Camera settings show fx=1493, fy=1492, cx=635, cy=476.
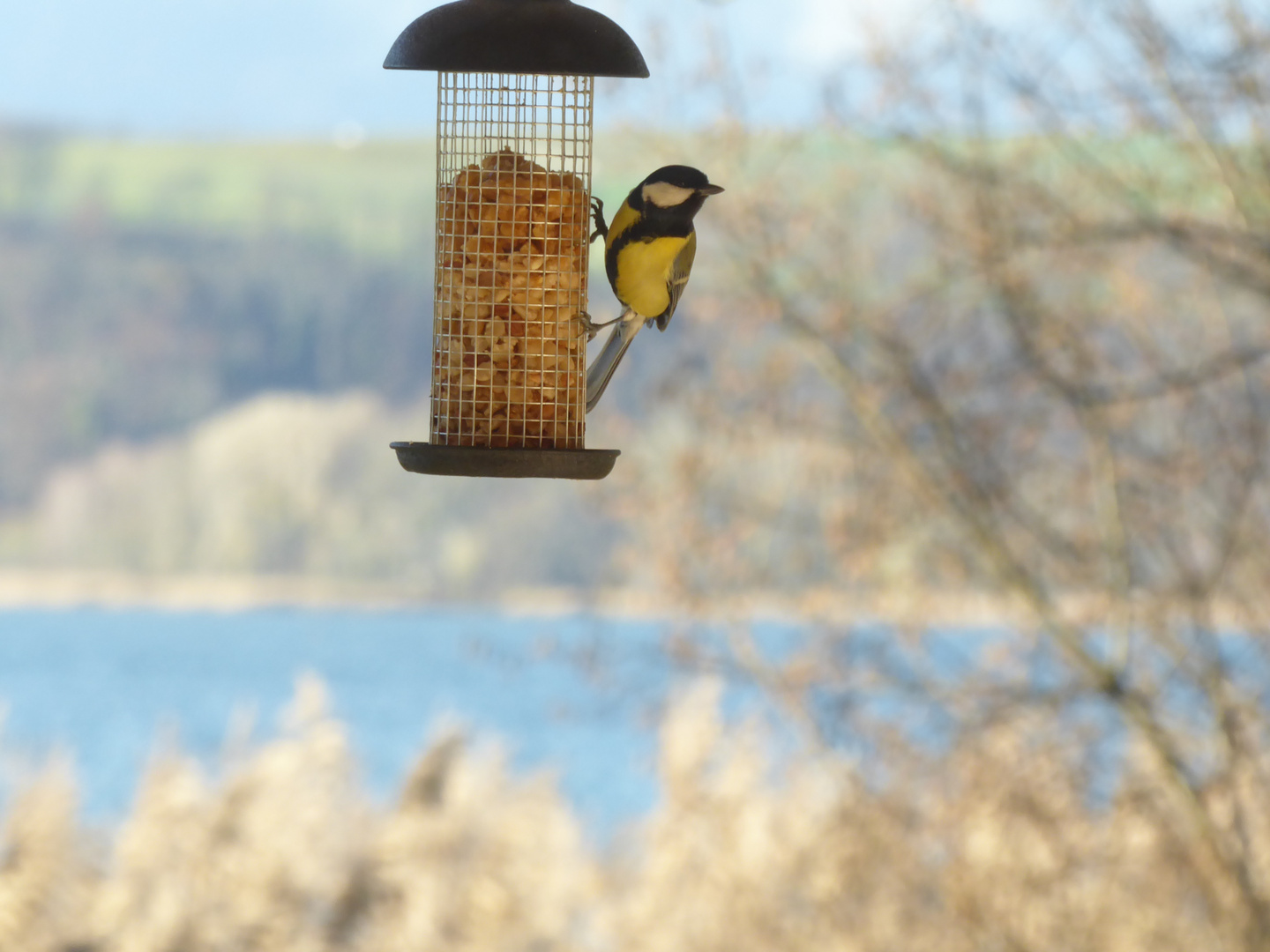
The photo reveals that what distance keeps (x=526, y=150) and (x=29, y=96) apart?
14.7 meters

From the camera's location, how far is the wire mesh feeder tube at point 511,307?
2090 mm

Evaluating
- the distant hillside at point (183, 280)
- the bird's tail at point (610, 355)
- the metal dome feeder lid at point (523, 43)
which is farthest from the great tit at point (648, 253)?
the distant hillside at point (183, 280)

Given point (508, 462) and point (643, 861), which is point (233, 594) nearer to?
point (643, 861)

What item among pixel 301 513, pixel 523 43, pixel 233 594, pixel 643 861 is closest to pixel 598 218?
pixel 523 43

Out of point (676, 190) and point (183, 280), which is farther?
point (183, 280)

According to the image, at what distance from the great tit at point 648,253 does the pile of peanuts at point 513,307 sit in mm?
47

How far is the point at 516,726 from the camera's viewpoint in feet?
33.5

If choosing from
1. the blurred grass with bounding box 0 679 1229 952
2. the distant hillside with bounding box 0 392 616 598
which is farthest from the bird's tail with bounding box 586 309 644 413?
the distant hillside with bounding box 0 392 616 598

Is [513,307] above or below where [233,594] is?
below

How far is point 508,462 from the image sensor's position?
1863 mm

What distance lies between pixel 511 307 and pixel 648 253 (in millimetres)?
225

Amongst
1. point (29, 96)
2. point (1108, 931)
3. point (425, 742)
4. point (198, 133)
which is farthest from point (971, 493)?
point (29, 96)

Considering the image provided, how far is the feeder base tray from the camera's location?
6.08 feet

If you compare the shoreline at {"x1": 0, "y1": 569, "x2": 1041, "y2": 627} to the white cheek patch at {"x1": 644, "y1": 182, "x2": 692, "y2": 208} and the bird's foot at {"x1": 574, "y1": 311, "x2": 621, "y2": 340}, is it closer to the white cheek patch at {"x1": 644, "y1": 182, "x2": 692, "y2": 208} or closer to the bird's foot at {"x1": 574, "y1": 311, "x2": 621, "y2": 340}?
the bird's foot at {"x1": 574, "y1": 311, "x2": 621, "y2": 340}
